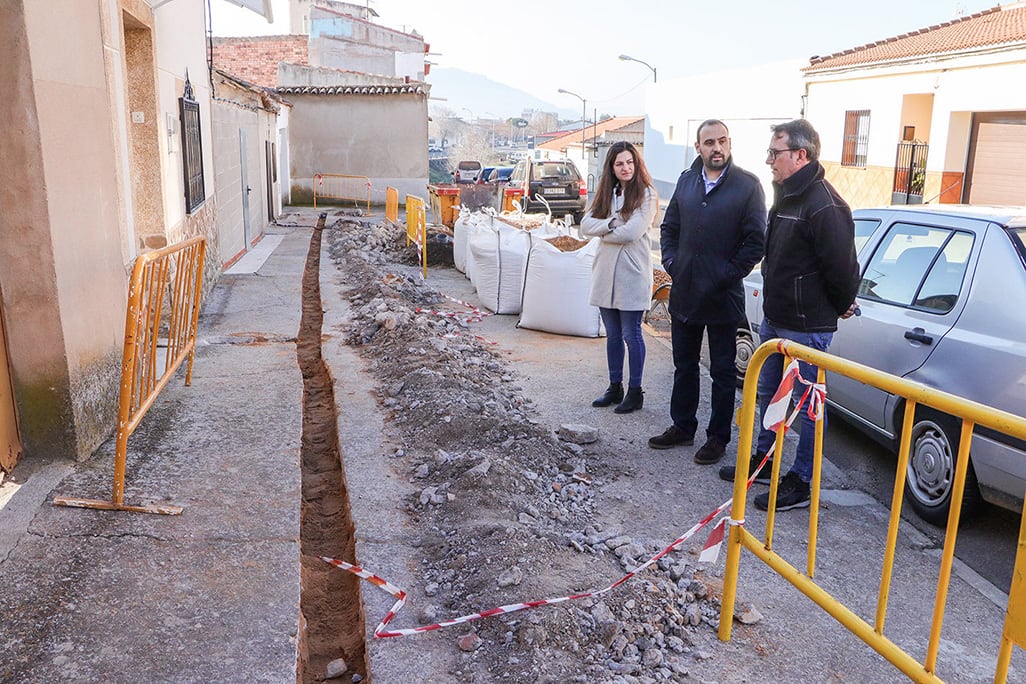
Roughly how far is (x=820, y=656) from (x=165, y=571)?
2478 millimetres

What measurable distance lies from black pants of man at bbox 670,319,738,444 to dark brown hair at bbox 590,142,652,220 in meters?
0.96

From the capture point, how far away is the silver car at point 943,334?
3.84 metres

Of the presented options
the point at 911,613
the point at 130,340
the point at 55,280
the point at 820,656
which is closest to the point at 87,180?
the point at 55,280

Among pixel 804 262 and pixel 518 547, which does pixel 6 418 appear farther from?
pixel 804 262

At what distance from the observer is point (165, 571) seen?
10.6 feet

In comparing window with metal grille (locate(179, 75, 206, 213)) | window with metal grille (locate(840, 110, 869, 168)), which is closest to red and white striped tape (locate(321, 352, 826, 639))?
window with metal grille (locate(179, 75, 206, 213))

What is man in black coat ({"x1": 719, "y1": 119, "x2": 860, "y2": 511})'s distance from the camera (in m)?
4.10

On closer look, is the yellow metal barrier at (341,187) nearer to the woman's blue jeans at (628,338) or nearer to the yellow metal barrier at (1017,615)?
the woman's blue jeans at (628,338)

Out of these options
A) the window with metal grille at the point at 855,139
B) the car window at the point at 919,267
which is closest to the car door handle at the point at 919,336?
the car window at the point at 919,267

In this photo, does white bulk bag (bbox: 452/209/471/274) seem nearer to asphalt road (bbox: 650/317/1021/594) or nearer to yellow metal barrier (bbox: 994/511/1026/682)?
asphalt road (bbox: 650/317/1021/594)

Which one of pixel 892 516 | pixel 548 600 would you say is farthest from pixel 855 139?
pixel 892 516

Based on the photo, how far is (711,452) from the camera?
16.2ft

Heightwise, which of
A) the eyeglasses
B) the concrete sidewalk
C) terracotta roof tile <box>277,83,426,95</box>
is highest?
terracotta roof tile <box>277,83,426,95</box>

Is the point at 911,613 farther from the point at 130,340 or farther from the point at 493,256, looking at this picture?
the point at 493,256
